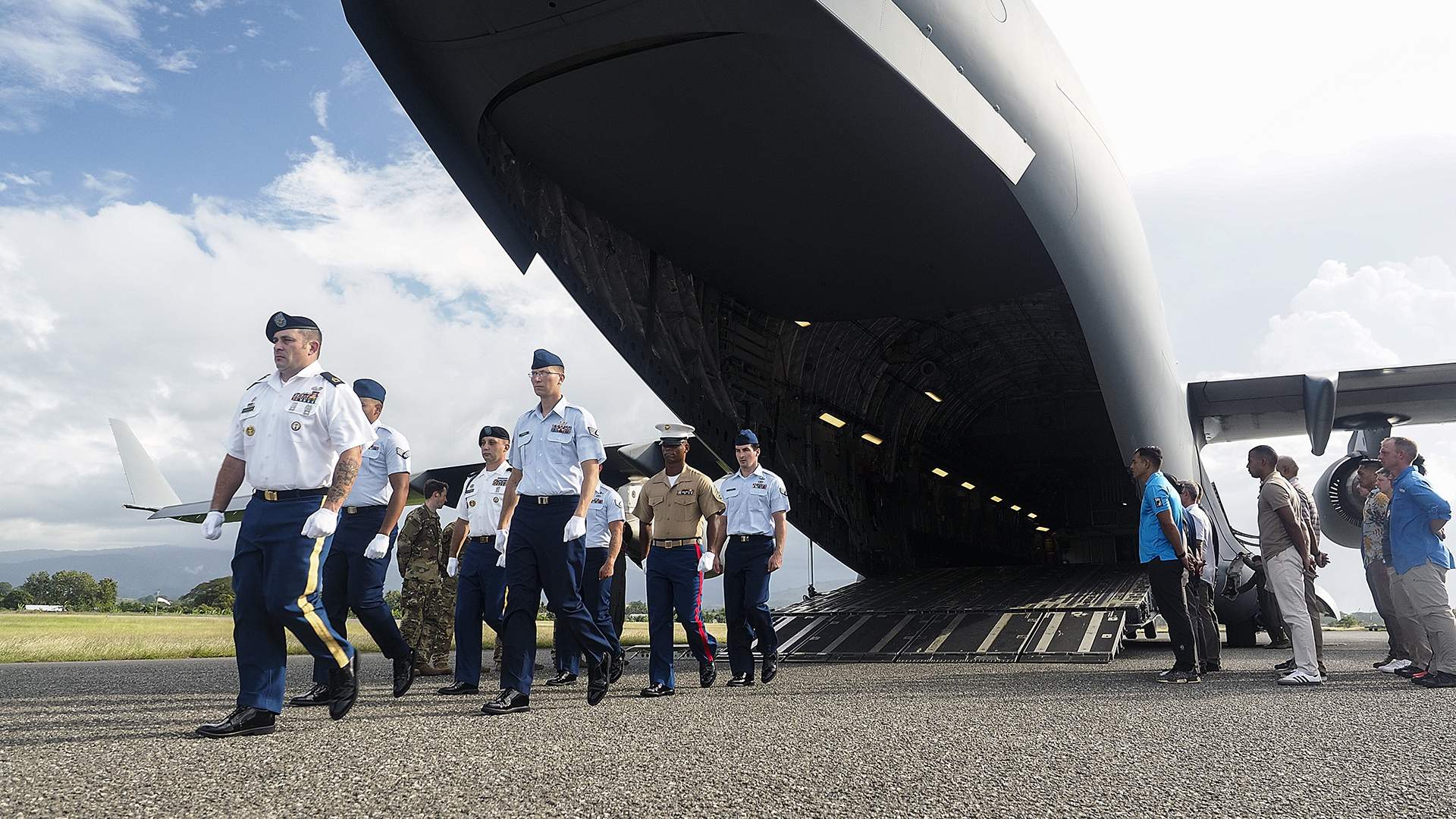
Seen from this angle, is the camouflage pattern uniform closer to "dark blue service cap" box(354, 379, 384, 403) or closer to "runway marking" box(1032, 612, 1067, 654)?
"dark blue service cap" box(354, 379, 384, 403)

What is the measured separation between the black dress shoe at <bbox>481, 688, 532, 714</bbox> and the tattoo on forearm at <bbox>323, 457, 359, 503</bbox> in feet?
3.94

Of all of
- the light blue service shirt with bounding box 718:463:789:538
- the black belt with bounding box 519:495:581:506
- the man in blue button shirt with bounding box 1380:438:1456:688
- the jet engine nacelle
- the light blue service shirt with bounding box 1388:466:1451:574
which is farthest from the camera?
the jet engine nacelle

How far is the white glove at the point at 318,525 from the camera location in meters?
3.60

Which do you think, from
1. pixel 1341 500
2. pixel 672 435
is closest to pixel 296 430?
pixel 672 435

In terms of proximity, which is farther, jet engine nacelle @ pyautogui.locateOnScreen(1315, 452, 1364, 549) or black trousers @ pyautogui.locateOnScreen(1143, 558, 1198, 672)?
jet engine nacelle @ pyautogui.locateOnScreen(1315, 452, 1364, 549)

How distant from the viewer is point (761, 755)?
3.05 metres

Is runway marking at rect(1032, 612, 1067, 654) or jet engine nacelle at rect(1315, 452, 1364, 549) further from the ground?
jet engine nacelle at rect(1315, 452, 1364, 549)

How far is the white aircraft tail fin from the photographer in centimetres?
2048

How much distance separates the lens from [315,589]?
12.4ft

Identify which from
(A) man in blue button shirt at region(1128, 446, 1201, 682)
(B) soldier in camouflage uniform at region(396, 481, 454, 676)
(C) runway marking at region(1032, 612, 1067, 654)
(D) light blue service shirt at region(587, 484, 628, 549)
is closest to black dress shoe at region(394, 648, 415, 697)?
(D) light blue service shirt at region(587, 484, 628, 549)

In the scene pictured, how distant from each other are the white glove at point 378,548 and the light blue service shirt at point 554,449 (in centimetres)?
77

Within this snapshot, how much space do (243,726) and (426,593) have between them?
382cm

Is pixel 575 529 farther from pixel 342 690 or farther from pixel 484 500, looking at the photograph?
pixel 484 500

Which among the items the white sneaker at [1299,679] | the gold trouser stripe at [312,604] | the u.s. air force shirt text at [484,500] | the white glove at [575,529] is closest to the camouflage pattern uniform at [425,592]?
the u.s. air force shirt text at [484,500]
